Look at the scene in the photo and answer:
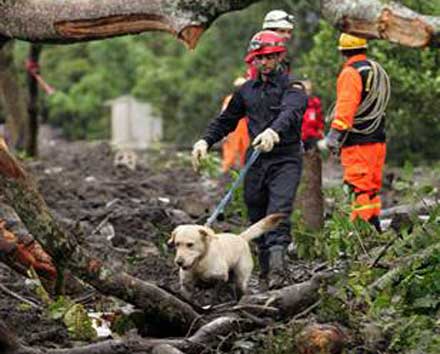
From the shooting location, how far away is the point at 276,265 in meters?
11.0

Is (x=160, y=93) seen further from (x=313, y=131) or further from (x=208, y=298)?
(x=208, y=298)

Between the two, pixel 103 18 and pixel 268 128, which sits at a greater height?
pixel 103 18

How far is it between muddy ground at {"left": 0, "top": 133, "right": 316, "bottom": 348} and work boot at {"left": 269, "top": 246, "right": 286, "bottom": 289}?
0.09m

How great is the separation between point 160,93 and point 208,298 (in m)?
29.9

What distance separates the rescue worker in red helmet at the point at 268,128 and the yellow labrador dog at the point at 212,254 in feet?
1.42

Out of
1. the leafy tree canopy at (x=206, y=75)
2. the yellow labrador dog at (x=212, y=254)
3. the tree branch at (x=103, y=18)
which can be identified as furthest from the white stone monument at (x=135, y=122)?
the tree branch at (x=103, y=18)

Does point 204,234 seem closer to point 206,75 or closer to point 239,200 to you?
point 239,200

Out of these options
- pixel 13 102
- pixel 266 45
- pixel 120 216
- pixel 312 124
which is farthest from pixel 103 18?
pixel 13 102

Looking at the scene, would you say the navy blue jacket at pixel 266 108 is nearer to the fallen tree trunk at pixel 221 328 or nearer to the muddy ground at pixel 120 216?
the muddy ground at pixel 120 216

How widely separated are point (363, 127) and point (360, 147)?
6.6 inches

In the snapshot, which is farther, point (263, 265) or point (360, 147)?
point (360, 147)

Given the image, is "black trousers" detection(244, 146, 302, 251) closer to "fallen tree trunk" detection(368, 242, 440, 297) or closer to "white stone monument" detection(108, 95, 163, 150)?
"fallen tree trunk" detection(368, 242, 440, 297)

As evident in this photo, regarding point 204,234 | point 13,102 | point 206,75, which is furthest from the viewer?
point 206,75

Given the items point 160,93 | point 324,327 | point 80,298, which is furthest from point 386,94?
point 160,93
